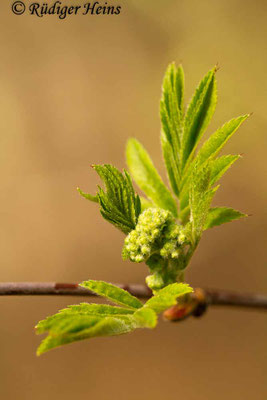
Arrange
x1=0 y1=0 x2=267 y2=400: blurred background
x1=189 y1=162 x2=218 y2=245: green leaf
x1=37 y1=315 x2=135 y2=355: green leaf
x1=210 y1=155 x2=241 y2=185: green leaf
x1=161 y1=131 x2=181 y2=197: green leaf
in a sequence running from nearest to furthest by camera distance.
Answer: x1=37 y1=315 x2=135 y2=355: green leaf < x1=189 y1=162 x2=218 y2=245: green leaf < x1=210 y1=155 x2=241 y2=185: green leaf < x1=161 y1=131 x2=181 y2=197: green leaf < x1=0 y1=0 x2=267 y2=400: blurred background

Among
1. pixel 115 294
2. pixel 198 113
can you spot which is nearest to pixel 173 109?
pixel 198 113

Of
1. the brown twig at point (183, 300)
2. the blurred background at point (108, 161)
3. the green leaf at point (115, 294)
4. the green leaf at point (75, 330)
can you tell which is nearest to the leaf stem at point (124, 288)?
the brown twig at point (183, 300)

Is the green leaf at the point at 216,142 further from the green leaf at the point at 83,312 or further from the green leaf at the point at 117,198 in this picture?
the green leaf at the point at 83,312

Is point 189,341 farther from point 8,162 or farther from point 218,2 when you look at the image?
point 218,2

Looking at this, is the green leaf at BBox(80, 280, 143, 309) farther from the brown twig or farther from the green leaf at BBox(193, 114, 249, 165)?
the green leaf at BBox(193, 114, 249, 165)

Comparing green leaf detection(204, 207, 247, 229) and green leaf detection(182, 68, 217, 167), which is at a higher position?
green leaf detection(182, 68, 217, 167)

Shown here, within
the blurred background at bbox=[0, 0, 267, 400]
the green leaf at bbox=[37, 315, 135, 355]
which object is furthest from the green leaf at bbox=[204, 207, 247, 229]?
the blurred background at bbox=[0, 0, 267, 400]

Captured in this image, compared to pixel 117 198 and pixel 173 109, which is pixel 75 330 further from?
pixel 173 109

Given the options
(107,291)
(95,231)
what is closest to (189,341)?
(95,231)
